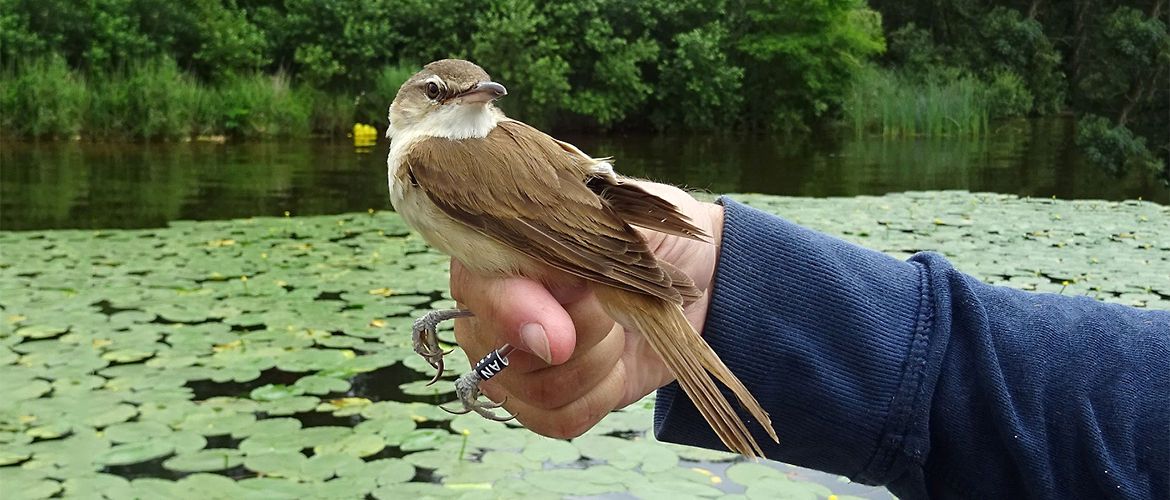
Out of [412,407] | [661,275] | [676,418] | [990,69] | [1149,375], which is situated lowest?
[412,407]

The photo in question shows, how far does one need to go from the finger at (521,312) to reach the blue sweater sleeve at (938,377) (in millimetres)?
363

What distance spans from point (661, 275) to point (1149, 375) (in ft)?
2.71

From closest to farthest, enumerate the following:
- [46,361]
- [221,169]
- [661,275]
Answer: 1. [661,275]
2. [46,361]
3. [221,169]

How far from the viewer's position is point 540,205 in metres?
1.65

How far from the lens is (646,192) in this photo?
5.37ft

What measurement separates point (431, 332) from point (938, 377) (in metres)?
0.87

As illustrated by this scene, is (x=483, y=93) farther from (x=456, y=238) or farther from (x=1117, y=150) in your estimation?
(x=1117, y=150)

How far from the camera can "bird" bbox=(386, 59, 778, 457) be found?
1.55 m

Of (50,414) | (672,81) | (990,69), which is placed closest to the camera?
(50,414)

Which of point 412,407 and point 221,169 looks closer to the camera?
point 412,407

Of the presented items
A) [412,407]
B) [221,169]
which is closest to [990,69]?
[221,169]

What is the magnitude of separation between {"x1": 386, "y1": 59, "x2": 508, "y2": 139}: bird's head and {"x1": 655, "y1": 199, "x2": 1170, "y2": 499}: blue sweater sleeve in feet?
1.70

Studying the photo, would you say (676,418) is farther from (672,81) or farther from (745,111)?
(745,111)

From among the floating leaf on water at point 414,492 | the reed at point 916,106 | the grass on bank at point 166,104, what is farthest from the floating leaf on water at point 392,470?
the reed at point 916,106
